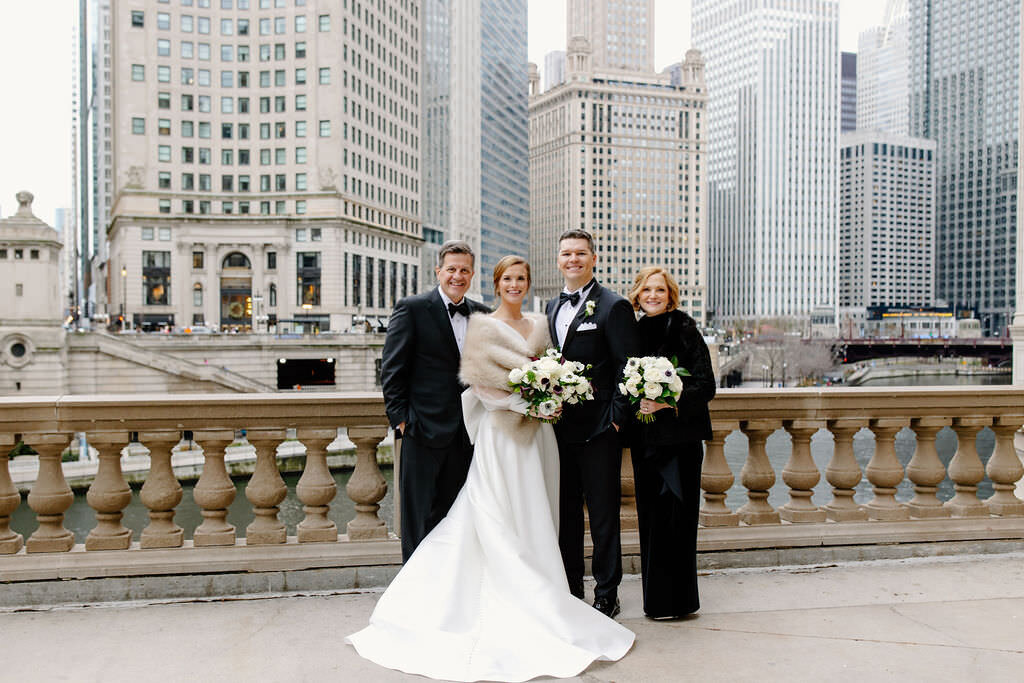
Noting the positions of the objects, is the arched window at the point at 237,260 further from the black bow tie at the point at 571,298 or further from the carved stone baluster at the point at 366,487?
the black bow tie at the point at 571,298

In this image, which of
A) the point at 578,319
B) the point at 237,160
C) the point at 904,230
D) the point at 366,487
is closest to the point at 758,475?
the point at 578,319

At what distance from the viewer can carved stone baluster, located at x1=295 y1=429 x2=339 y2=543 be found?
5547 mm

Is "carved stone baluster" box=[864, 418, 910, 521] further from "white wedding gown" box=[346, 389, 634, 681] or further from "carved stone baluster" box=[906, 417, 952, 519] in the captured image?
"white wedding gown" box=[346, 389, 634, 681]

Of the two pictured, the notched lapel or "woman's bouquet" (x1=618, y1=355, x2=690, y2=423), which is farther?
the notched lapel

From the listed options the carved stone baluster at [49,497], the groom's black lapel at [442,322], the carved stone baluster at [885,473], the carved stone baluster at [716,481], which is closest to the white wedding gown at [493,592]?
the groom's black lapel at [442,322]

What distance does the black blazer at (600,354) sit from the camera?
506cm

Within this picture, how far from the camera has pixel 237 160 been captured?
271ft

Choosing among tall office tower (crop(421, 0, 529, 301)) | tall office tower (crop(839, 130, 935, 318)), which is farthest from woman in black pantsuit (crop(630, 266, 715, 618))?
tall office tower (crop(839, 130, 935, 318))

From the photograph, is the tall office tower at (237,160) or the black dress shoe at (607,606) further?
the tall office tower at (237,160)

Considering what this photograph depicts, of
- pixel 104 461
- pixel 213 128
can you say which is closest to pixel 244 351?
pixel 213 128

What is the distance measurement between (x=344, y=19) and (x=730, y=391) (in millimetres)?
85756

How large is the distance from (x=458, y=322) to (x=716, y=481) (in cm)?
240

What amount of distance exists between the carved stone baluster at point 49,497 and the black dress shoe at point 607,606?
3624mm

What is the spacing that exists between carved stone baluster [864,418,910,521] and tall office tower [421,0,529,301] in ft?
345
